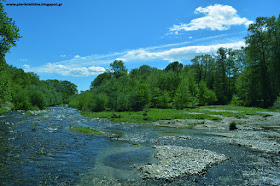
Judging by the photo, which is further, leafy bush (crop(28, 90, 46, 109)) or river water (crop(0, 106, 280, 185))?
leafy bush (crop(28, 90, 46, 109))

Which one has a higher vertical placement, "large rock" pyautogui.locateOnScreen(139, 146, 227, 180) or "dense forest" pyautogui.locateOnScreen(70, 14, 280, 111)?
"dense forest" pyautogui.locateOnScreen(70, 14, 280, 111)

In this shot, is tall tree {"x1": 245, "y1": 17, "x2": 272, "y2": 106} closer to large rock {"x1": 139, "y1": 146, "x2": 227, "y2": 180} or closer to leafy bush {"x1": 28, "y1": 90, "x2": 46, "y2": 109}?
large rock {"x1": 139, "y1": 146, "x2": 227, "y2": 180}

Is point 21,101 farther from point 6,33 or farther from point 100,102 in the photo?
point 6,33

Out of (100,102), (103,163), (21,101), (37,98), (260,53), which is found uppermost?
(260,53)

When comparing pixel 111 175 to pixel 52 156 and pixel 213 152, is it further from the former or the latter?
pixel 213 152

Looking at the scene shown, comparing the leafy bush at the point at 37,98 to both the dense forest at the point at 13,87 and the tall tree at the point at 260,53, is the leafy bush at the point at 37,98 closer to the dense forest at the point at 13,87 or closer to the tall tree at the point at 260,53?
the dense forest at the point at 13,87

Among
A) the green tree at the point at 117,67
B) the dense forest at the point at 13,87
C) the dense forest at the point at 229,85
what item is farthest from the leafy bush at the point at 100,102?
the green tree at the point at 117,67

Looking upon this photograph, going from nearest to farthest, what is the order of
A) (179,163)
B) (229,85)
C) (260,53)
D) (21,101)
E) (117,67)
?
(179,163)
(260,53)
(21,101)
(229,85)
(117,67)

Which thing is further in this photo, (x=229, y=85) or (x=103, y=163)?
(x=229, y=85)

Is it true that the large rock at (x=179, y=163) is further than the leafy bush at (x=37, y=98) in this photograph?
No

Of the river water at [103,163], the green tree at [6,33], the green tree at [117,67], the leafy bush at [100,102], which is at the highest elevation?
the green tree at [117,67]

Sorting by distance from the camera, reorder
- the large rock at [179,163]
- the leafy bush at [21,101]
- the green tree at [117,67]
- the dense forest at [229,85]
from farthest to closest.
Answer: the green tree at [117,67] → the leafy bush at [21,101] → the dense forest at [229,85] → the large rock at [179,163]

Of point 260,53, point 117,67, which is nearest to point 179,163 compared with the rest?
point 260,53

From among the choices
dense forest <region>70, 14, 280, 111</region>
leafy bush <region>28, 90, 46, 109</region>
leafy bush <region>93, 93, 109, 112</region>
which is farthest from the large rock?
leafy bush <region>28, 90, 46, 109</region>
